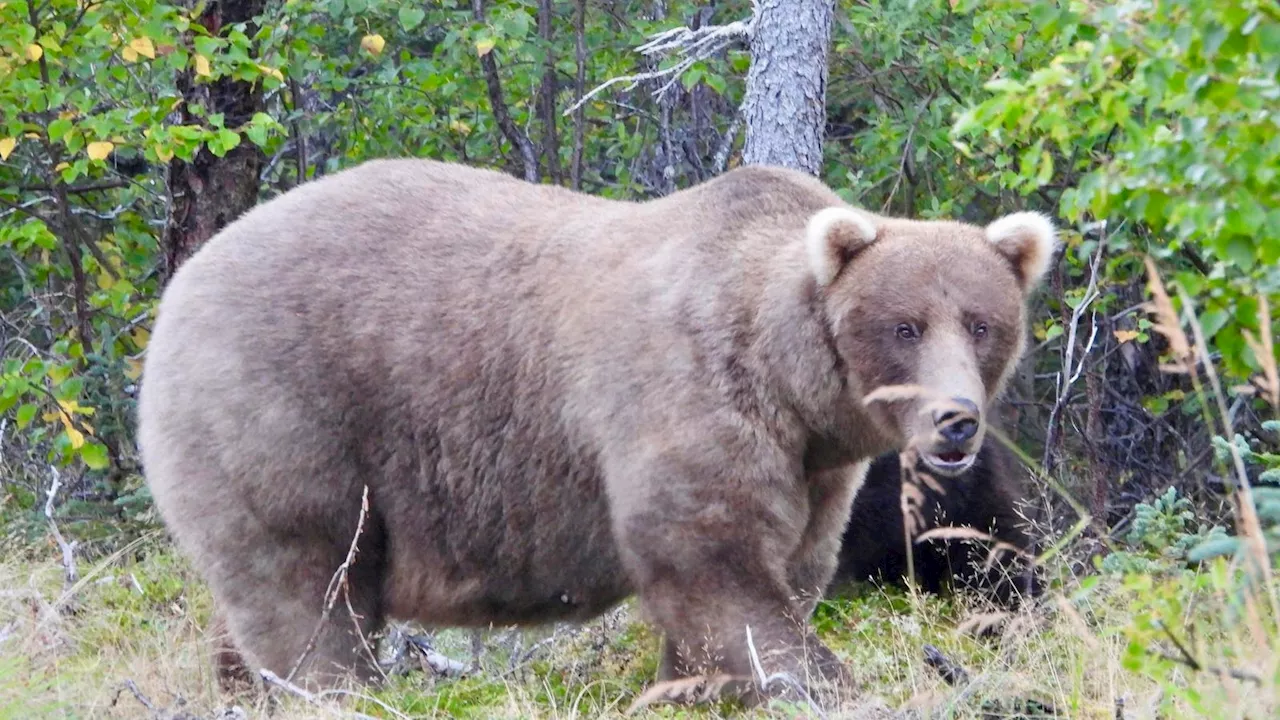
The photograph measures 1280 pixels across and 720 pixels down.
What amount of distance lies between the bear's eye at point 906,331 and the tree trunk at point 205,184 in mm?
4682

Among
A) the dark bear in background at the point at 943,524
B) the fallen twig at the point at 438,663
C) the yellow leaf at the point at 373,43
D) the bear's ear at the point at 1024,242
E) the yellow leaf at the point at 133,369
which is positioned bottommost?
the fallen twig at the point at 438,663

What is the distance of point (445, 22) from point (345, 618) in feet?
17.4

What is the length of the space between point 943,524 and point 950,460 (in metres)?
2.75

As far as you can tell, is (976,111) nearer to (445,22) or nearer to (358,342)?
(358,342)

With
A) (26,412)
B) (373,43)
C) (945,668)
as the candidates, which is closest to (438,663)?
(26,412)

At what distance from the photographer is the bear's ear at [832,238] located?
18.5 feet

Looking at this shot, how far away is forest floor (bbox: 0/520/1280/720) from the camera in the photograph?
4.12m

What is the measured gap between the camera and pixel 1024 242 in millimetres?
5945

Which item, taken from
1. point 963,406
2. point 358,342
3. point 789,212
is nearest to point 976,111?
point 963,406

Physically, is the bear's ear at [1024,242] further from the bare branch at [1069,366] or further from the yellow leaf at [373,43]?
the yellow leaf at [373,43]

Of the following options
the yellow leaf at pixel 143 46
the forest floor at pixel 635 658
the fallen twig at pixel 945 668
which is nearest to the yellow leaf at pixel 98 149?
the yellow leaf at pixel 143 46

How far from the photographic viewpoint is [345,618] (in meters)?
6.56

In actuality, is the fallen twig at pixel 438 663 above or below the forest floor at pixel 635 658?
below

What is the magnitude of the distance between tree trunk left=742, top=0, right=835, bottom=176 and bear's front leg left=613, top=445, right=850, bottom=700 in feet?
8.43
